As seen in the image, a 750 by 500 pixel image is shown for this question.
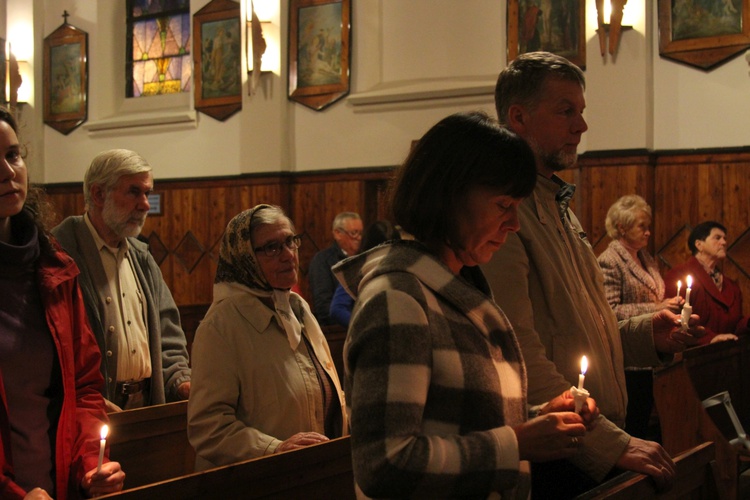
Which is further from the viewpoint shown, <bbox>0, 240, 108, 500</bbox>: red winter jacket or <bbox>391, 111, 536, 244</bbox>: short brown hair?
<bbox>0, 240, 108, 500</bbox>: red winter jacket

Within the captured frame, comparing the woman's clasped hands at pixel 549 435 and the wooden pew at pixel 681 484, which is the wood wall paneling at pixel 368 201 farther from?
the woman's clasped hands at pixel 549 435

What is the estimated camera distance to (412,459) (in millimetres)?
1501

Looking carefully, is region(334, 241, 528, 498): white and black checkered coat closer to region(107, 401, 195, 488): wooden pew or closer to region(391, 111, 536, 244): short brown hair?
region(391, 111, 536, 244): short brown hair

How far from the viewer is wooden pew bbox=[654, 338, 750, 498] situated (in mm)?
4238

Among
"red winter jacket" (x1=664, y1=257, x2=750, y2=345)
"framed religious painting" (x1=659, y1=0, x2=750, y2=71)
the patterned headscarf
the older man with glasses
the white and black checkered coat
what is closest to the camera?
the white and black checkered coat

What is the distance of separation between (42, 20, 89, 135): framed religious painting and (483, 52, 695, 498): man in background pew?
10.8 m

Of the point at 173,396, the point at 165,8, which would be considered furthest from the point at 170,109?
the point at 173,396

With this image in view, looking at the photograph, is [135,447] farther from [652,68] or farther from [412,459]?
[652,68]

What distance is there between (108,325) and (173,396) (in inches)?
20.3

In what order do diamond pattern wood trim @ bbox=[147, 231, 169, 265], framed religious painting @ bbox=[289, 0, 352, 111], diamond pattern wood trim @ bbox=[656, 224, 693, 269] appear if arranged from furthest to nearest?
diamond pattern wood trim @ bbox=[147, 231, 169, 265] < framed religious painting @ bbox=[289, 0, 352, 111] < diamond pattern wood trim @ bbox=[656, 224, 693, 269]

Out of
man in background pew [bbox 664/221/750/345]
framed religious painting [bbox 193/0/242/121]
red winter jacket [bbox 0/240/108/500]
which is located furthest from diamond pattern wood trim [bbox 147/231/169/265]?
red winter jacket [bbox 0/240/108/500]

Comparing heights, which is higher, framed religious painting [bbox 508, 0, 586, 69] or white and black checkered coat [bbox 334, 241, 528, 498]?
framed religious painting [bbox 508, 0, 586, 69]

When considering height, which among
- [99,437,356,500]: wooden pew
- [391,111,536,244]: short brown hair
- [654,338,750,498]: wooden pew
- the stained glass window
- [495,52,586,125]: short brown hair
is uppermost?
the stained glass window

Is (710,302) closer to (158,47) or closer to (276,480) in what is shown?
(276,480)
